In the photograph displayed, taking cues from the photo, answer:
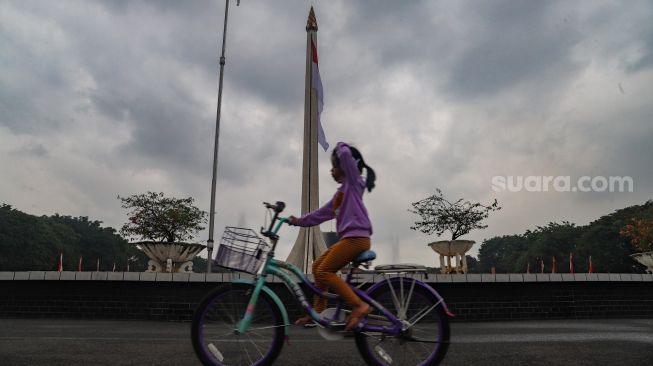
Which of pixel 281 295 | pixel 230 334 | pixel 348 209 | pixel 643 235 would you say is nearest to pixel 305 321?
pixel 230 334

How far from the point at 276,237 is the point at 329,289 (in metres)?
0.56

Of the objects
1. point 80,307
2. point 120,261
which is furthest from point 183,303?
point 120,261

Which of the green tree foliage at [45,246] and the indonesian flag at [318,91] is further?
the green tree foliage at [45,246]

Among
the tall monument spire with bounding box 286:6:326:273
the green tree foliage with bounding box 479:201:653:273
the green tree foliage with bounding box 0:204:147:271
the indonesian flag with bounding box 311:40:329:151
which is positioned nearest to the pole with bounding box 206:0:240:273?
the tall monument spire with bounding box 286:6:326:273

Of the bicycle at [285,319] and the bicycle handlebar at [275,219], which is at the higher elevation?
the bicycle handlebar at [275,219]

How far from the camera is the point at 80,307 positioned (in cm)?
1062

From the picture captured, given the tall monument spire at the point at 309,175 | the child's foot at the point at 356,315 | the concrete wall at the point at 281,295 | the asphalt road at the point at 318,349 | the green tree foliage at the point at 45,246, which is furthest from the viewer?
the green tree foliage at the point at 45,246

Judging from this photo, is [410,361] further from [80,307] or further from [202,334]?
[80,307]

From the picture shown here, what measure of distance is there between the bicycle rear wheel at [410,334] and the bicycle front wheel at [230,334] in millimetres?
643

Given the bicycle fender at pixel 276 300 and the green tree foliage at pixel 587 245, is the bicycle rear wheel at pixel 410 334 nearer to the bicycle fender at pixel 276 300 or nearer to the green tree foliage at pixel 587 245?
the bicycle fender at pixel 276 300

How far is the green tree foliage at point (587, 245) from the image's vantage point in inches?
2363

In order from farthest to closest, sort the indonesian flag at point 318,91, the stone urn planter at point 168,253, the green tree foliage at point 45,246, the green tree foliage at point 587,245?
the green tree foliage at point 587,245 < the green tree foliage at point 45,246 < the indonesian flag at point 318,91 < the stone urn planter at point 168,253

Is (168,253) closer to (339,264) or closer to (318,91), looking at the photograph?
(318,91)

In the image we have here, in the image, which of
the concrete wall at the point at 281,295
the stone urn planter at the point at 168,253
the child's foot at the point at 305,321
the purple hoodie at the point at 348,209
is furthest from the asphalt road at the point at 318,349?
the stone urn planter at the point at 168,253
